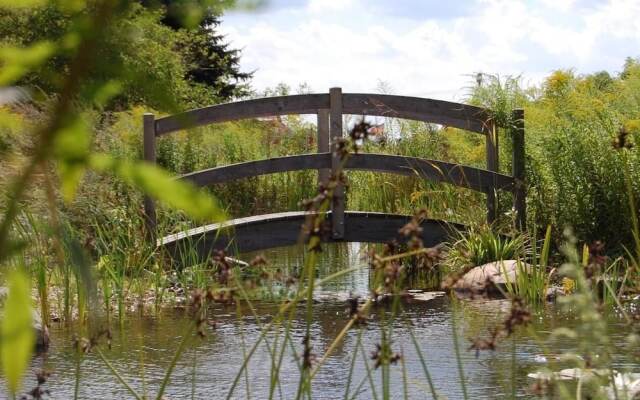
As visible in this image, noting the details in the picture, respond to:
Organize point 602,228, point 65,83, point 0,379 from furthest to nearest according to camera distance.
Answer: point 602,228
point 0,379
point 65,83

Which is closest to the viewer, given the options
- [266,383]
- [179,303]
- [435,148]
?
[266,383]

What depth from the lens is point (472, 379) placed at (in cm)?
506

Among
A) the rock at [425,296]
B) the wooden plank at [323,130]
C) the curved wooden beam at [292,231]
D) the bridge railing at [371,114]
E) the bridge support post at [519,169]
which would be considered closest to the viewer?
the rock at [425,296]

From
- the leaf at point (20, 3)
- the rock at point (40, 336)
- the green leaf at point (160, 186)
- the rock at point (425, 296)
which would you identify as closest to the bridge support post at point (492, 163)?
the rock at point (425, 296)

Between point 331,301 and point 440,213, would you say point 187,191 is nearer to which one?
point 331,301

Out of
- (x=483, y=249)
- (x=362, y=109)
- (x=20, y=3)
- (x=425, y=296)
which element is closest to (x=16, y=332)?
(x=20, y=3)

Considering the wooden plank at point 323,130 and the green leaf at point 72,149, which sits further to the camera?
the wooden plank at point 323,130

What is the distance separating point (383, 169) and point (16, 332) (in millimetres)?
8805

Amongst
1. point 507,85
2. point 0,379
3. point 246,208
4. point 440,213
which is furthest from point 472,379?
point 246,208

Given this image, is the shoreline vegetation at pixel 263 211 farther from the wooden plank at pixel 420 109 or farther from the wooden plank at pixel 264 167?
the wooden plank at pixel 264 167

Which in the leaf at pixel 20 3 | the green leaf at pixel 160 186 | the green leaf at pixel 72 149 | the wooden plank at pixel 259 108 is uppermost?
the wooden plank at pixel 259 108

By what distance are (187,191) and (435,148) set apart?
9869mm

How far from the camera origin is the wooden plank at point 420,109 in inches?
372

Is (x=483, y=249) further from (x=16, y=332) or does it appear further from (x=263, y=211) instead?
(x=16, y=332)
